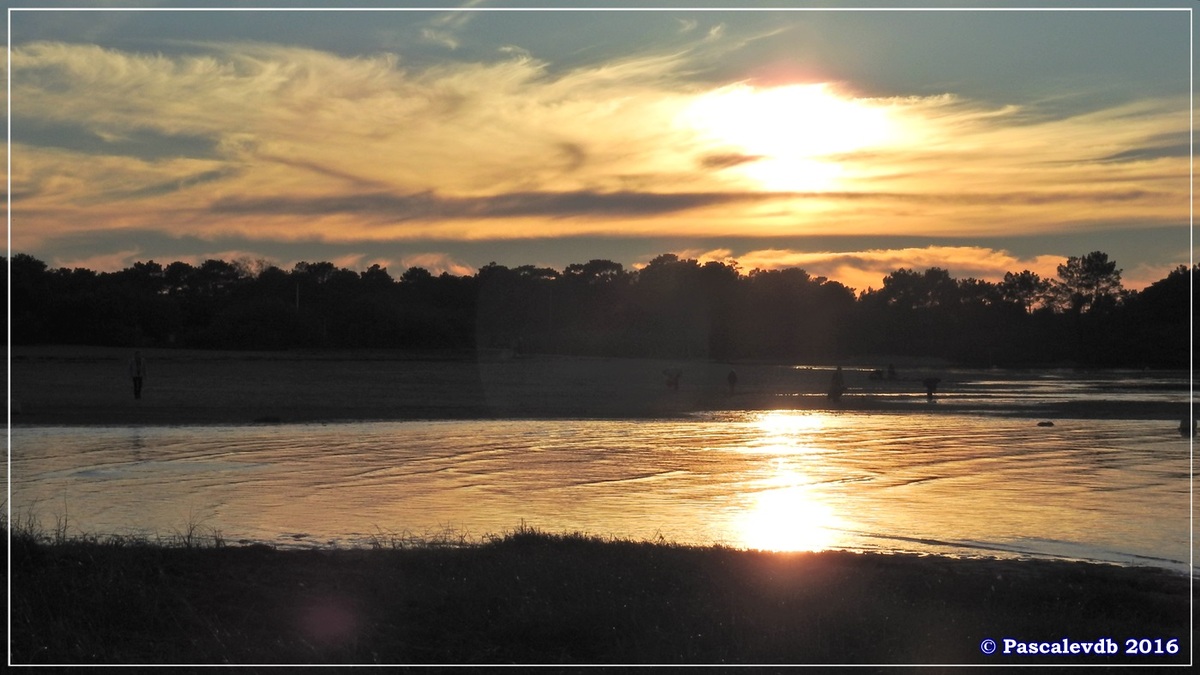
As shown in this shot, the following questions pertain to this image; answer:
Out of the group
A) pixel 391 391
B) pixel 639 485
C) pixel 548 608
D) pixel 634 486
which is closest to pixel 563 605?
pixel 548 608

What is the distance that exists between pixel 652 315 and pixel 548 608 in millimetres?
90544

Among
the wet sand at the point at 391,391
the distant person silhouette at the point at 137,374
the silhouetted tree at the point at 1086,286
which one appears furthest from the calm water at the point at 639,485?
the silhouetted tree at the point at 1086,286

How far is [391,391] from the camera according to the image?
43.7 m

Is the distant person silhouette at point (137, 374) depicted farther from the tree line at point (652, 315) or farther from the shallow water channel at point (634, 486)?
the tree line at point (652, 315)

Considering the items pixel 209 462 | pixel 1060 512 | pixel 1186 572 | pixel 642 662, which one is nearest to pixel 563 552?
pixel 642 662

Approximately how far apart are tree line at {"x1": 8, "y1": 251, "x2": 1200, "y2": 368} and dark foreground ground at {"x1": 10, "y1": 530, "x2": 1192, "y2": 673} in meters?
64.3

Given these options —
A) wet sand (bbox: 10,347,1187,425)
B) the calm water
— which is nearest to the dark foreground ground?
the calm water

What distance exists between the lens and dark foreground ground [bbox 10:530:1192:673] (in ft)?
23.0

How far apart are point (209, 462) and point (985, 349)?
8562 cm

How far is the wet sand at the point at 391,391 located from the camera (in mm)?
32031

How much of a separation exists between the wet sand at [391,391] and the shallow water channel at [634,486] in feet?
16.2

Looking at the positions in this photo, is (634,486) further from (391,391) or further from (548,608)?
(391,391)

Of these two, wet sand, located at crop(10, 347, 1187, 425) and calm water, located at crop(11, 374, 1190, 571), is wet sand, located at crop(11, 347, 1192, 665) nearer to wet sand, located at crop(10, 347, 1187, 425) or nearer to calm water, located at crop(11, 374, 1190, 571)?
calm water, located at crop(11, 374, 1190, 571)

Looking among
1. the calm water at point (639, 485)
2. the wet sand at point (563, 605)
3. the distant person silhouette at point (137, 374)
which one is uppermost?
the distant person silhouette at point (137, 374)
